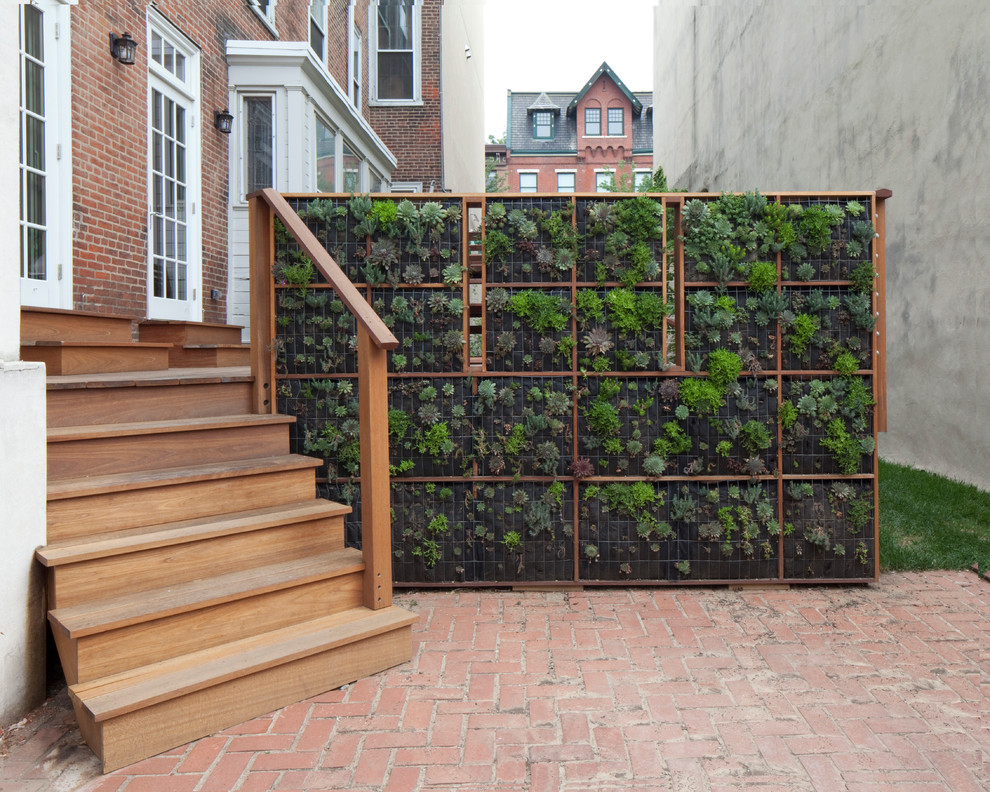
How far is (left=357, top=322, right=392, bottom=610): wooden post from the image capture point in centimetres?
325

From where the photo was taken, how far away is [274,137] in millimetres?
8273

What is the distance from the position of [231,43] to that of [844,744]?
826 centimetres

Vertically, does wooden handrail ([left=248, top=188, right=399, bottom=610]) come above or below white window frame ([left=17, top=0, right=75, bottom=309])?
below

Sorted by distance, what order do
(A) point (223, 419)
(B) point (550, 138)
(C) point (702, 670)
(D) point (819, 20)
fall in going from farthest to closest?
(B) point (550, 138), (D) point (819, 20), (A) point (223, 419), (C) point (702, 670)

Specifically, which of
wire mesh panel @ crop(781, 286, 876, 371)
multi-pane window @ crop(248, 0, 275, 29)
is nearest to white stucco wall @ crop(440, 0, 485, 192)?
multi-pane window @ crop(248, 0, 275, 29)

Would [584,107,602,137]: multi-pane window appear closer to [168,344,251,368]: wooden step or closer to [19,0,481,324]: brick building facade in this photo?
[19,0,481,324]: brick building facade

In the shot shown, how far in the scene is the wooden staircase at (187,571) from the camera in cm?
262

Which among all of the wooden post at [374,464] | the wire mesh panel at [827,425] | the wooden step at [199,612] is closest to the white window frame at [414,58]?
the wire mesh panel at [827,425]

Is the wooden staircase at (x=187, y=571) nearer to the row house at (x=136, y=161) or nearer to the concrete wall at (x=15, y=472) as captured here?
the concrete wall at (x=15, y=472)

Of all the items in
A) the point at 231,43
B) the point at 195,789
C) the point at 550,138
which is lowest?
the point at 195,789

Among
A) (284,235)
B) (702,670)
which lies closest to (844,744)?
(702,670)

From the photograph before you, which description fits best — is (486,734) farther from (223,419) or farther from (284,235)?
(284,235)

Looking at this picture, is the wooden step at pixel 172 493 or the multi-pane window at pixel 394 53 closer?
the wooden step at pixel 172 493

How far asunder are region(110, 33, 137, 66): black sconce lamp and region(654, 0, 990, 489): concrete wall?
6569 millimetres
